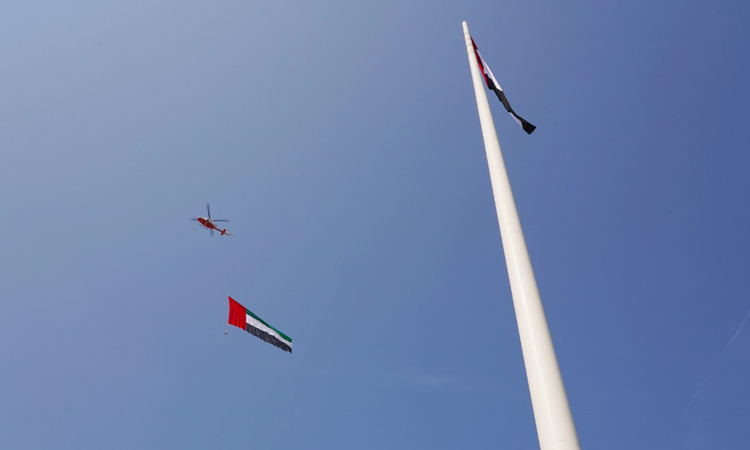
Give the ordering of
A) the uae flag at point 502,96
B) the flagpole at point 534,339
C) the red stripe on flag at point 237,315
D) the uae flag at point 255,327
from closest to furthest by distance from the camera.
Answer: the flagpole at point 534,339
the uae flag at point 502,96
the red stripe on flag at point 237,315
the uae flag at point 255,327

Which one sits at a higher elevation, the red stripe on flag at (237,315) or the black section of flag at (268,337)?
the red stripe on flag at (237,315)

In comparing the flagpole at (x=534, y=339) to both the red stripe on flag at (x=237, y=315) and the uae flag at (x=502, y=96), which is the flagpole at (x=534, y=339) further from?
the red stripe on flag at (x=237, y=315)

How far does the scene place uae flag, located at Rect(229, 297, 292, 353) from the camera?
25.3 m

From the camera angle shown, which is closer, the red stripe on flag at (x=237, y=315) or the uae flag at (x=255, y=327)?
the red stripe on flag at (x=237, y=315)

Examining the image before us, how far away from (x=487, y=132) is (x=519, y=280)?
4.16 metres

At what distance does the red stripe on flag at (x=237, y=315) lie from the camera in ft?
82.1

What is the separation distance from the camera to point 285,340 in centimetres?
2583

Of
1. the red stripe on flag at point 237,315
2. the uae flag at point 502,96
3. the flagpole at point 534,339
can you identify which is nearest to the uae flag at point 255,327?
the red stripe on flag at point 237,315

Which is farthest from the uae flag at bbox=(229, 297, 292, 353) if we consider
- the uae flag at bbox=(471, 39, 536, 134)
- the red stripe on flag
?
the uae flag at bbox=(471, 39, 536, 134)

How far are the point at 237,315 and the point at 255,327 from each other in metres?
1.25

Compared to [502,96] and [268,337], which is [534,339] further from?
[268,337]

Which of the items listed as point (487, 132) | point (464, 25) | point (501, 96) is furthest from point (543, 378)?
point (464, 25)

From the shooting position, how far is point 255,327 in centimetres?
2561

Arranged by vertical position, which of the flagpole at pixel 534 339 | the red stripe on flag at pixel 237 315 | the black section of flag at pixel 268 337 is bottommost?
the flagpole at pixel 534 339
